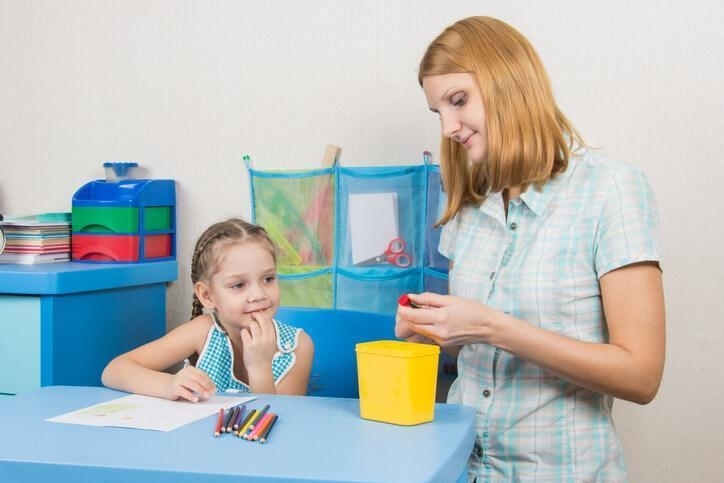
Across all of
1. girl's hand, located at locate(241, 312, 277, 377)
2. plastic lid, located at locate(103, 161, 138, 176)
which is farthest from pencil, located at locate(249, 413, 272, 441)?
plastic lid, located at locate(103, 161, 138, 176)

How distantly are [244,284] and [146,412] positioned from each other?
0.53 metres

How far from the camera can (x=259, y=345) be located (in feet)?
5.04

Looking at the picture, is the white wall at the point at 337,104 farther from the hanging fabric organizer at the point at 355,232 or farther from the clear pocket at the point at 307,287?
the clear pocket at the point at 307,287

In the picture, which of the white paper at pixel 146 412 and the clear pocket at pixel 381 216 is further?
the clear pocket at pixel 381 216

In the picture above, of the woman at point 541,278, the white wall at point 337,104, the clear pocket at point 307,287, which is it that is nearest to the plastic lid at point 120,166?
the white wall at point 337,104

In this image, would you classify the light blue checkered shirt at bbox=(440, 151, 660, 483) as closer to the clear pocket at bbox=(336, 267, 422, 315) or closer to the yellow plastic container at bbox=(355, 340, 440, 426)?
the yellow plastic container at bbox=(355, 340, 440, 426)

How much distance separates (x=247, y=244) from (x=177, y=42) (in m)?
0.79

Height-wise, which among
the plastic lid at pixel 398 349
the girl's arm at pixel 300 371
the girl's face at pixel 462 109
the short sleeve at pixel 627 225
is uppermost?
the girl's face at pixel 462 109

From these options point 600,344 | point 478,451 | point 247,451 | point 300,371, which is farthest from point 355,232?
point 247,451

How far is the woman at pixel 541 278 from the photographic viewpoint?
1.31 m

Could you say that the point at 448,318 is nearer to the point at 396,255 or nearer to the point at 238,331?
the point at 238,331

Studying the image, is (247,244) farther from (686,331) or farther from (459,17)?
(686,331)

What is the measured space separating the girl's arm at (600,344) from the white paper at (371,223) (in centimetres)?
73

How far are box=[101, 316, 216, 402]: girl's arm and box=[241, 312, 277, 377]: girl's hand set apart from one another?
0.17 meters
